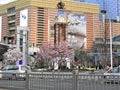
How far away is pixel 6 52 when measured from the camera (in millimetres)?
95062

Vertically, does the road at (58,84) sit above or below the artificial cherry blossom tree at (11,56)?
above

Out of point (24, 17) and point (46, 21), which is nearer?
point (24, 17)

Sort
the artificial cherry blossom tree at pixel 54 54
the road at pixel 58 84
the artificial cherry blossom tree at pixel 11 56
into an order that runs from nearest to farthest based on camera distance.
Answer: the road at pixel 58 84
the artificial cherry blossom tree at pixel 54 54
the artificial cherry blossom tree at pixel 11 56

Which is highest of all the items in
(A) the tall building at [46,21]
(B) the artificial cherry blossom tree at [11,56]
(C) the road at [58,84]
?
(A) the tall building at [46,21]

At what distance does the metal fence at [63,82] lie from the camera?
40.6 ft

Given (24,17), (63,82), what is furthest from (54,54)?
(24,17)

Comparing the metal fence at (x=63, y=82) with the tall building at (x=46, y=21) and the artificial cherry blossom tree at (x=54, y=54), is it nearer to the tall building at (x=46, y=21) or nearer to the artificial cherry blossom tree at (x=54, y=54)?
the artificial cherry blossom tree at (x=54, y=54)

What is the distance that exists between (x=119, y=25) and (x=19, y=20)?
48203mm

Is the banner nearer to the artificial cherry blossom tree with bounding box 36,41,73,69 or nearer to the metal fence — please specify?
the artificial cherry blossom tree with bounding box 36,41,73,69

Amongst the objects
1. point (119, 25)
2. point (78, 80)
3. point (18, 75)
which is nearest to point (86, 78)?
point (78, 80)

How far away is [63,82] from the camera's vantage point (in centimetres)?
1420

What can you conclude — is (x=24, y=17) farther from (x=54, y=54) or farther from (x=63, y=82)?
(x=63, y=82)

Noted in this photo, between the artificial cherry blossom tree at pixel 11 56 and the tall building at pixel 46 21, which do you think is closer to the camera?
the artificial cherry blossom tree at pixel 11 56

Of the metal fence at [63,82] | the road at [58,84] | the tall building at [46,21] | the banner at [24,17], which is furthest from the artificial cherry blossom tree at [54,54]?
the metal fence at [63,82]
